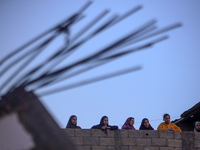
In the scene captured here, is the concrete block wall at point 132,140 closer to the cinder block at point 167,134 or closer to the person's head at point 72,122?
the cinder block at point 167,134

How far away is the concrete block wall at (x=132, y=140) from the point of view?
8703 mm

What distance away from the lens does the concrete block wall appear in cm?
870

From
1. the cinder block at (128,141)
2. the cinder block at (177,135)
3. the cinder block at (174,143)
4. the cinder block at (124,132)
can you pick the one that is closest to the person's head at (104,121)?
the cinder block at (124,132)

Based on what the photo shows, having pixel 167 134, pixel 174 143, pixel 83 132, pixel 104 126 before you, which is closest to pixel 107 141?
pixel 104 126

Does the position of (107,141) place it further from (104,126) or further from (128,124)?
(128,124)

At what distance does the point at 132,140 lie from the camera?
910cm

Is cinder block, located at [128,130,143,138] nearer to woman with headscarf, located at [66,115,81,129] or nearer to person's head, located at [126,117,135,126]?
person's head, located at [126,117,135,126]

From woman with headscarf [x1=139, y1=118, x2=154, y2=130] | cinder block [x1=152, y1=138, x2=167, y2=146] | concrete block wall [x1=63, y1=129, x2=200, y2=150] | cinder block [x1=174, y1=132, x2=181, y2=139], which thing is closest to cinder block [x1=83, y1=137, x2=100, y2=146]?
concrete block wall [x1=63, y1=129, x2=200, y2=150]

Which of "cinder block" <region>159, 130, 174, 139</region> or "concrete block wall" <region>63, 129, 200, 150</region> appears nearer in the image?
"concrete block wall" <region>63, 129, 200, 150</region>

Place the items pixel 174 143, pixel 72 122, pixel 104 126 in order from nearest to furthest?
pixel 72 122 → pixel 104 126 → pixel 174 143

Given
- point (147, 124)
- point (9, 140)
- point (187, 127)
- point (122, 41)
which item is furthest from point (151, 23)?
point (187, 127)

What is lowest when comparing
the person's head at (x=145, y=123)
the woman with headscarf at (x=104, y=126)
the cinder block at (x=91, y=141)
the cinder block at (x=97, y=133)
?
the cinder block at (x=91, y=141)

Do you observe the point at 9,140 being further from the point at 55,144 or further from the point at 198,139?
the point at 198,139

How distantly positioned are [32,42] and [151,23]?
26.6 inches
